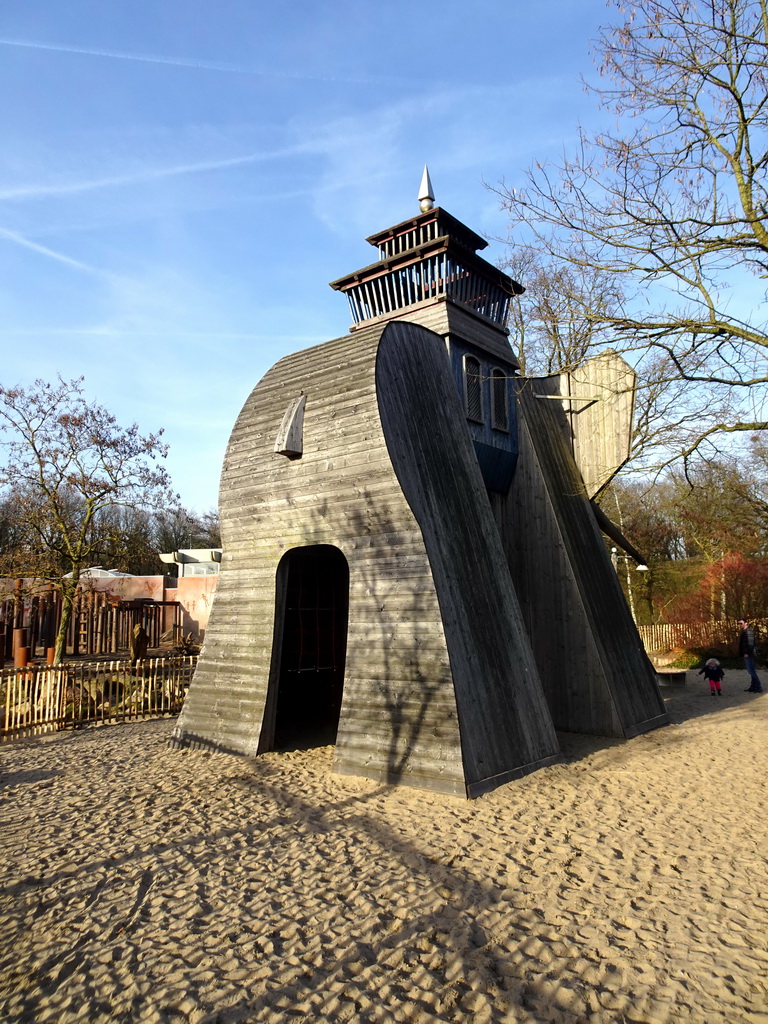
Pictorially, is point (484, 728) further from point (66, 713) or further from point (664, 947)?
point (66, 713)

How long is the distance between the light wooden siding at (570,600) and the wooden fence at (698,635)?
12.7 metres

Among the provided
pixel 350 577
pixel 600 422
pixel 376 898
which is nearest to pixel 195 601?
pixel 600 422

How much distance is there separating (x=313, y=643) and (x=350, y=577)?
414 cm

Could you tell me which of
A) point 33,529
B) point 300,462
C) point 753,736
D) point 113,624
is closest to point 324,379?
point 300,462

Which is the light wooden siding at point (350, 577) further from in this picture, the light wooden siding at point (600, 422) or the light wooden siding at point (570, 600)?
the light wooden siding at point (600, 422)

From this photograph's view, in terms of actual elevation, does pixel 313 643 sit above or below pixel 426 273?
below

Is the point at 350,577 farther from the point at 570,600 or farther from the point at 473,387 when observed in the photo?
the point at 473,387

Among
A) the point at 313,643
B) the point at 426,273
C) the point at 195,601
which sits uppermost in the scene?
the point at 426,273

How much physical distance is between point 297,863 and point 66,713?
892cm

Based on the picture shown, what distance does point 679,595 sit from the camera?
30141mm

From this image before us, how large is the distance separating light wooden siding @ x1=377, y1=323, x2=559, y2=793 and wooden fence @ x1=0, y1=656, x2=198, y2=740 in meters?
8.47

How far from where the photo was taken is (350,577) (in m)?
9.50

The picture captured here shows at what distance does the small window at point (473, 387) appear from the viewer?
13.0 meters

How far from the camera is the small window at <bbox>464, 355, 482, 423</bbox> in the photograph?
1295cm
